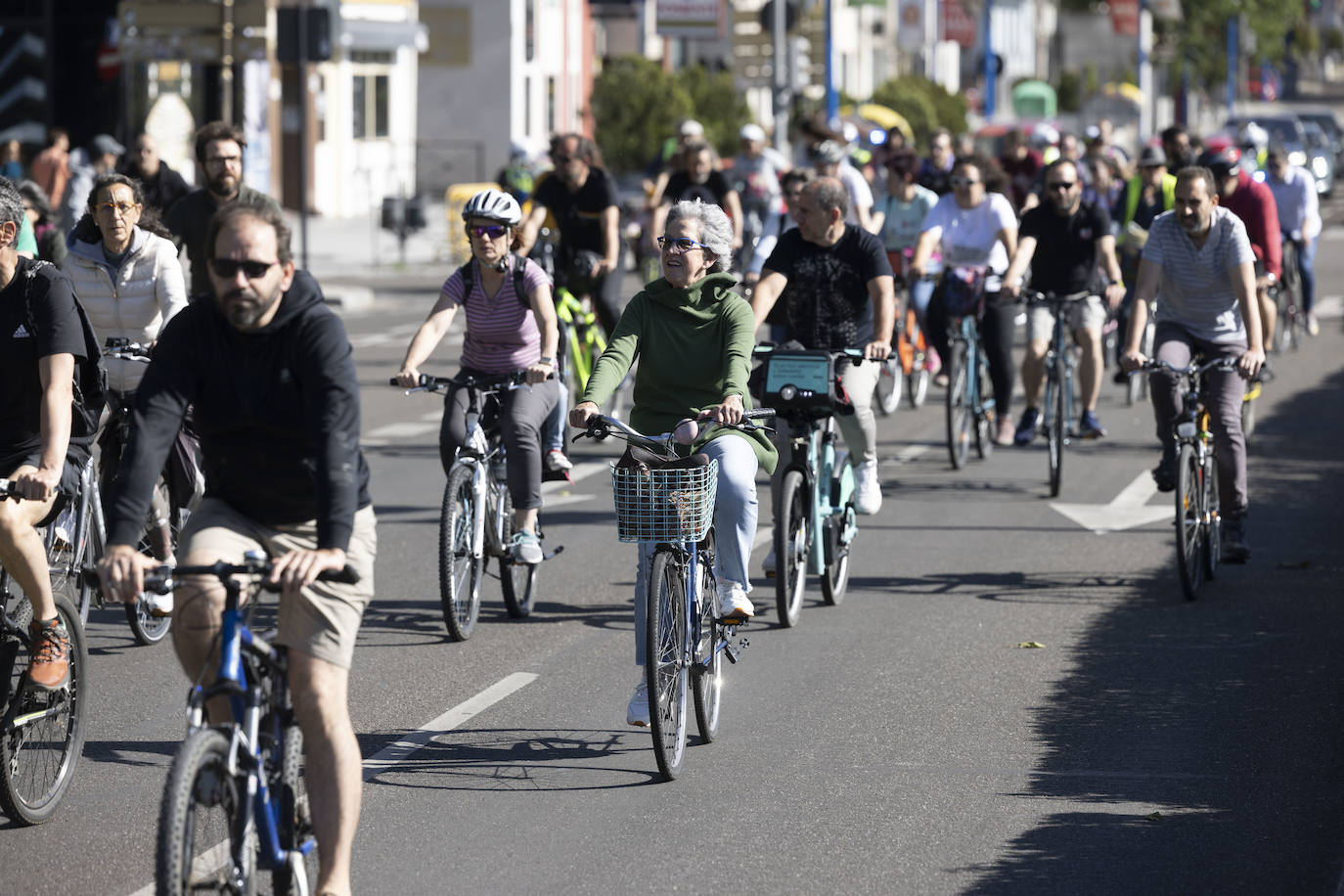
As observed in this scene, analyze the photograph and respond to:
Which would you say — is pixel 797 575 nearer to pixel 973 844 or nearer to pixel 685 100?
pixel 973 844

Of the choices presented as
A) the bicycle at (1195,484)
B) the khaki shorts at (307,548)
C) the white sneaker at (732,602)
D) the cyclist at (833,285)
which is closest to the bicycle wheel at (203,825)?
the khaki shorts at (307,548)

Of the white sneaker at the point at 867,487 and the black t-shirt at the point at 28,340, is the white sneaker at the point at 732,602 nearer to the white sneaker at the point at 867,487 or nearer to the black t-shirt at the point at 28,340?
the black t-shirt at the point at 28,340

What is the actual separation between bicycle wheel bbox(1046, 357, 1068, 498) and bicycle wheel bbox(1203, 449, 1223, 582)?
2406 mm

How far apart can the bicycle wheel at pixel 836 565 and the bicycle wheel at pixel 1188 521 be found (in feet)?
4.66

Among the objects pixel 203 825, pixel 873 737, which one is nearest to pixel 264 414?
pixel 203 825

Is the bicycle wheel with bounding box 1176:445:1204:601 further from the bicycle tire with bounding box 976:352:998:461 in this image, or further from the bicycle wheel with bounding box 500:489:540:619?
the bicycle tire with bounding box 976:352:998:461

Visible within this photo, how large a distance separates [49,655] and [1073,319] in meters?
9.01

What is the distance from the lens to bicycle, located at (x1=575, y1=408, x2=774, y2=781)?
259 inches

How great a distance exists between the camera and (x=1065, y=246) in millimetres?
13508

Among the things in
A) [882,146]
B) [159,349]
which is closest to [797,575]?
[159,349]

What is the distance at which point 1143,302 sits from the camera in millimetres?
9961

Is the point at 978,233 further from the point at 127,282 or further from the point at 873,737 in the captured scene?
the point at 873,737

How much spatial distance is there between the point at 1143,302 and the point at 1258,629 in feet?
5.71

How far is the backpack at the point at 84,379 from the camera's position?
6.48 metres
